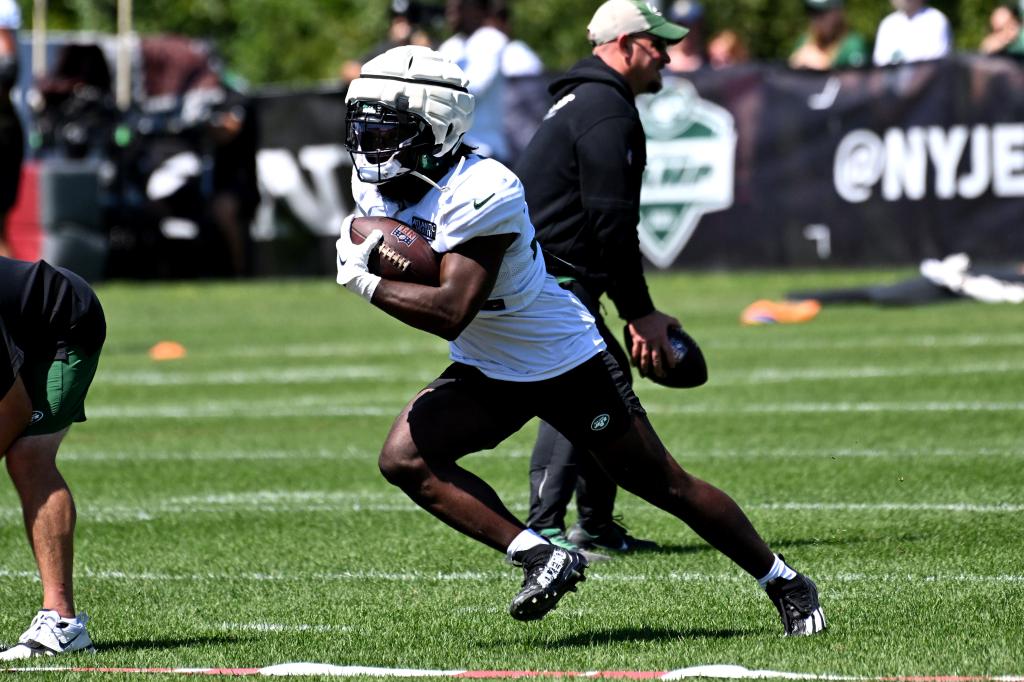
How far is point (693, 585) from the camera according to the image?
20.4 feet

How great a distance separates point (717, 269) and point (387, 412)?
25.5ft

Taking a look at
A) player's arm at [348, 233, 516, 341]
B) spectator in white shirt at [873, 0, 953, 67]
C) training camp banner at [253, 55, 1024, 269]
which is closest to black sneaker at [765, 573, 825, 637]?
player's arm at [348, 233, 516, 341]

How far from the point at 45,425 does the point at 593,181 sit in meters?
2.23

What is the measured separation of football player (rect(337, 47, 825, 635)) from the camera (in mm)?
5250

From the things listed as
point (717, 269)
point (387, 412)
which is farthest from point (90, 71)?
point (387, 412)

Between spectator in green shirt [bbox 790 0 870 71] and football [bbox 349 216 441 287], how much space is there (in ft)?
41.2

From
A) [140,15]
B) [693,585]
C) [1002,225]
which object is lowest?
[140,15]

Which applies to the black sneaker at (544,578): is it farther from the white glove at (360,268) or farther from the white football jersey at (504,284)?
the white glove at (360,268)

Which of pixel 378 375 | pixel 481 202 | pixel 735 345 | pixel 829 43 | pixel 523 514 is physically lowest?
pixel 378 375

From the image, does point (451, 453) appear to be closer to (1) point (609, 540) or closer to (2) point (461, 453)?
(2) point (461, 453)

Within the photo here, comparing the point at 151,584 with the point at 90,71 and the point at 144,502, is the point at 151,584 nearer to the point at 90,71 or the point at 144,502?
the point at 144,502

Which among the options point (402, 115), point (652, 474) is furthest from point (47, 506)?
point (652, 474)

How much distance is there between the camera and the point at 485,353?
5.50 meters

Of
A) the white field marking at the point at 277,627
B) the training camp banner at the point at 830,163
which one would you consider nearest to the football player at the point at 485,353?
the white field marking at the point at 277,627
